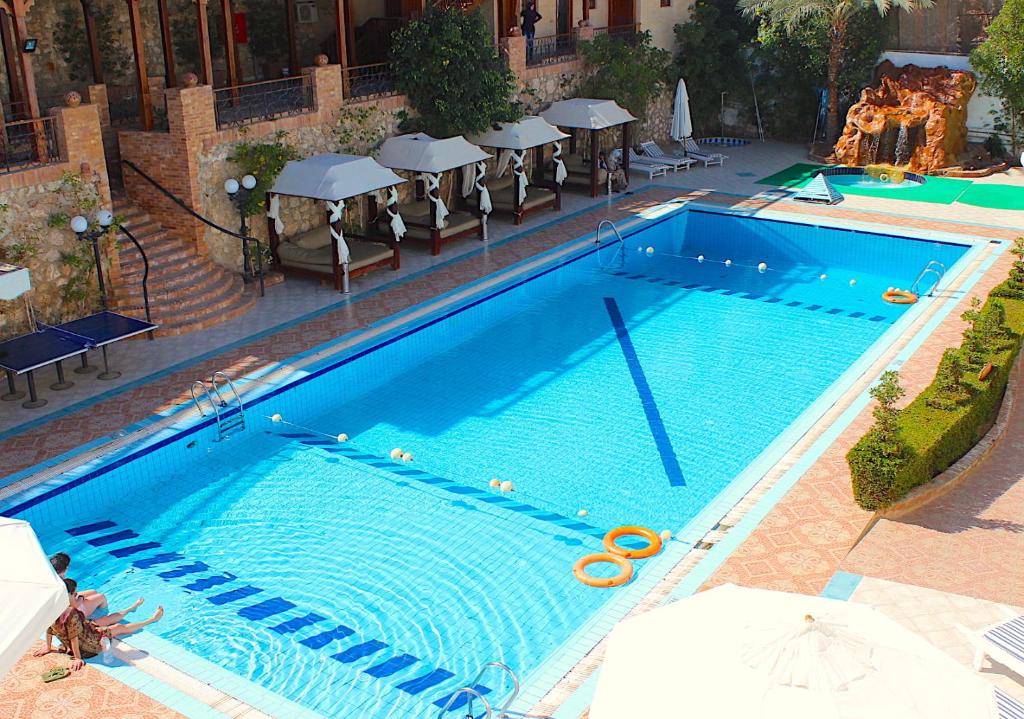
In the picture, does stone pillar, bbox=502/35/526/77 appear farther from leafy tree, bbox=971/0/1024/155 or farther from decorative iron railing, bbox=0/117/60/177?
leafy tree, bbox=971/0/1024/155

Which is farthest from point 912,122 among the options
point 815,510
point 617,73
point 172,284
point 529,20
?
point 172,284

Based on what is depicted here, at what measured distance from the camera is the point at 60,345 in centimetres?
1379

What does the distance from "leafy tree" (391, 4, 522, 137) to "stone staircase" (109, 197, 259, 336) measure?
5880 millimetres

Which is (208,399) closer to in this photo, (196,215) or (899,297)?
(196,215)

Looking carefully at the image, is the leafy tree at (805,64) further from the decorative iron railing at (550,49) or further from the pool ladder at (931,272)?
the pool ladder at (931,272)

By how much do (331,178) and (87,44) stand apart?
246 inches

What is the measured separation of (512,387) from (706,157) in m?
15.3

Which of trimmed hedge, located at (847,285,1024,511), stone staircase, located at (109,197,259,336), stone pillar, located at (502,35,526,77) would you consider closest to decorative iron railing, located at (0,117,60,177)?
stone staircase, located at (109,197,259,336)

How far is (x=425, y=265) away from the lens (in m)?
19.6

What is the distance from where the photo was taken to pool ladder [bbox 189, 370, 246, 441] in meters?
13.3

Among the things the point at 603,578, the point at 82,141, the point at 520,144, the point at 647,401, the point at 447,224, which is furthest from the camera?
the point at 520,144

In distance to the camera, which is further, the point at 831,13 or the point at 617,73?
the point at 831,13

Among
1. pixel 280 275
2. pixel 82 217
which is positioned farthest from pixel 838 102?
pixel 82 217

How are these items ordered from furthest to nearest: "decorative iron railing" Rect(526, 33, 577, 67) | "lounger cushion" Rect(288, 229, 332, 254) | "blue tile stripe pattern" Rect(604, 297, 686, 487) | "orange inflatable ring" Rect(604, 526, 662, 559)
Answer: "decorative iron railing" Rect(526, 33, 577, 67)
"lounger cushion" Rect(288, 229, 332, 254)
"blue tile stripe pattern" Rect(604, 297, 686, 487)
"orange inflatable ring" Rect(604, 526, 662, 559)
